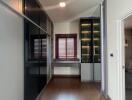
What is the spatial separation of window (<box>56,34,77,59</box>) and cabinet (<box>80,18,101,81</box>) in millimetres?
983

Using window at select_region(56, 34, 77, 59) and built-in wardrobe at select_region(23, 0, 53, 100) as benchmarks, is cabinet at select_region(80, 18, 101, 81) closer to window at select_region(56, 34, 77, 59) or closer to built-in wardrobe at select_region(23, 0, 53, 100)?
window at select_region(56, 34, 77, 59)

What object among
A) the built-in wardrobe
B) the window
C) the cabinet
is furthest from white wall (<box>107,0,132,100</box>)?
the window

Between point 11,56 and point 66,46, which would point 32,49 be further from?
point 66,46

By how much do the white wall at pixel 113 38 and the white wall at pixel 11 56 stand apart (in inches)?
76.6

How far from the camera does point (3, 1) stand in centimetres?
196

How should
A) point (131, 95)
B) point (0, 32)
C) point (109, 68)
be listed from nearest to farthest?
point (0, 32)
point (109, 68)
point (131, 95)

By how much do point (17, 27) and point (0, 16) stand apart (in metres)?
0.63

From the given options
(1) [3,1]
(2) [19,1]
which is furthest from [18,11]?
(1) [3,1]

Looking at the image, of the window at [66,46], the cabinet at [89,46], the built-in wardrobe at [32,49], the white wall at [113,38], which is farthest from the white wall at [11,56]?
the window at [66,46]

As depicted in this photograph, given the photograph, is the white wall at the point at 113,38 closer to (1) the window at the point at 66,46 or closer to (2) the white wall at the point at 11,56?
(2) the white wall at the point at 11,56

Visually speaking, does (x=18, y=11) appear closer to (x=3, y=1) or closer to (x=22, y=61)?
(x=3, y=1)

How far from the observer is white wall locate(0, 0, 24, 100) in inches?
78.0

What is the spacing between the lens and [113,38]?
3656mm

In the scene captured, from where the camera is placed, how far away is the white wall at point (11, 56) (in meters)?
1.98
